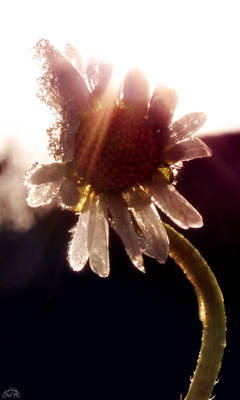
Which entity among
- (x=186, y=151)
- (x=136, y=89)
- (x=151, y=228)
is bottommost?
(x=151, y=228)

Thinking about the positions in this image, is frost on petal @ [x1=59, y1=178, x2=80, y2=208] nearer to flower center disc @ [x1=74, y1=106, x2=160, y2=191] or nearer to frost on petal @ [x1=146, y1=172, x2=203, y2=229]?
flower center disc @ [x1=74, y1=106, x2=160, y2=191]

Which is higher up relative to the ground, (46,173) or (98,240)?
(46,173)

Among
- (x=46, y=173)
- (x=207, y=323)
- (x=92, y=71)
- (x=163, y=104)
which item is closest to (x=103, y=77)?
(x=92, y=71)

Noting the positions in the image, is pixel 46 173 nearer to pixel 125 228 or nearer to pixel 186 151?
pixel 125 228

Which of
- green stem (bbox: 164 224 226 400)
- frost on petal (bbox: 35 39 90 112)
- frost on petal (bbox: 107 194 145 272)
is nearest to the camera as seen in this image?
green stem (bbox: 164 224 226 400)

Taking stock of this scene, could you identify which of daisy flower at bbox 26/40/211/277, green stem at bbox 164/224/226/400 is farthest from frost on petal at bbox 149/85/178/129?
green stem at bbox 164/224/226/400

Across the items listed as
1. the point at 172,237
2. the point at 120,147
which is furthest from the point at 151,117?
the point at 172,237
